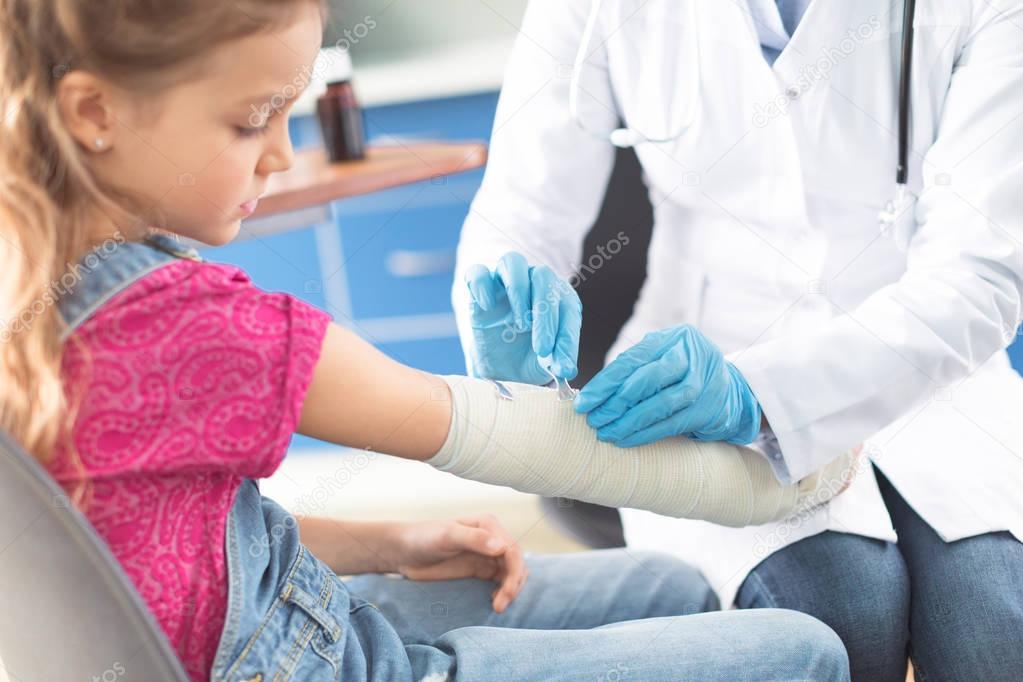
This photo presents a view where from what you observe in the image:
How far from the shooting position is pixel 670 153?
1.01 metres

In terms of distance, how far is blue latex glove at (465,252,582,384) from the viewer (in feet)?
2.71

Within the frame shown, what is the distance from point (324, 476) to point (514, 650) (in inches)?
25.8

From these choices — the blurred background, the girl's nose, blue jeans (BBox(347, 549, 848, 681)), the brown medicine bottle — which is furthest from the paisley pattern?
the brown medicine bottle

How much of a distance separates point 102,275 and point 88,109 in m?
0.11

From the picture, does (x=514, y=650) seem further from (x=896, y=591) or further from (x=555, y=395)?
(x=896, y=591)

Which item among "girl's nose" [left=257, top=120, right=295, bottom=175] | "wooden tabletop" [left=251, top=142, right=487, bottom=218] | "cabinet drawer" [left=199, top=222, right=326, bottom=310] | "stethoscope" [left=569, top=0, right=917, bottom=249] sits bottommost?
"cabinet drawer" [left=199, top=222, right=326, bottom=310]

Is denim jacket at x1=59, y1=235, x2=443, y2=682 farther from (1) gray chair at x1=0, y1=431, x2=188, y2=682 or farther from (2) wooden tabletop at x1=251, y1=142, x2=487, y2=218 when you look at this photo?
(2) wooden tabletop at x1=251, y1=142, x2=487, y2=218

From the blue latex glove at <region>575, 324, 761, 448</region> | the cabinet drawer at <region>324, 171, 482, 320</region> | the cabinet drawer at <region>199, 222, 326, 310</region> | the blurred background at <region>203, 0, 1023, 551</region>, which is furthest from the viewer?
the cabinet drawer at <region>199, 222, 326, 310</region>

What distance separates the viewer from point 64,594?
531 mm

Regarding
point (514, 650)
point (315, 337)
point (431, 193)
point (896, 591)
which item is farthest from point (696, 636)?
point (431, 193)

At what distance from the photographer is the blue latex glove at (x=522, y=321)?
32.5 inches

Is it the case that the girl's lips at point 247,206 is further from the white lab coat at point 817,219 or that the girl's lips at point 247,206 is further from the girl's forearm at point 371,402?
the white lab coat at point 817,219

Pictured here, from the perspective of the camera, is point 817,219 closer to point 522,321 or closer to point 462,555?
point 522,321

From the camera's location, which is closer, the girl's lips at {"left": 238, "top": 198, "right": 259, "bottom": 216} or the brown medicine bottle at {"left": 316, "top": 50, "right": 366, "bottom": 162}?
the girl's lips at {"left": 238, "top": 198, "right": 259, "bottom": 216}
